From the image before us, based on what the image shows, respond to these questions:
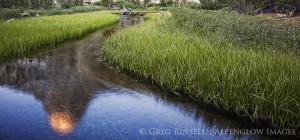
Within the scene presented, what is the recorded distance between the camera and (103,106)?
18.6 ft

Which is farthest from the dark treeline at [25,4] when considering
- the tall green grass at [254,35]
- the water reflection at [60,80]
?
the tall green grass at [254,35]

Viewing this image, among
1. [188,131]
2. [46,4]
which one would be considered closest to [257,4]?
[46,4]

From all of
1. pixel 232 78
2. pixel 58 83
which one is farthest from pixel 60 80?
pixel 232 78

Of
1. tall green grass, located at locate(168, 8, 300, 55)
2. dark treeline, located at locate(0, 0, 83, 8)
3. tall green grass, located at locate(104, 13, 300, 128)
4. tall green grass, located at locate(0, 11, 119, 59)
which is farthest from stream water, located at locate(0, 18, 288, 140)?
dark treeline, located at locate(0, 0, 83, 8)

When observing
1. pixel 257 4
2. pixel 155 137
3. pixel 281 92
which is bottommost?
pixel 155 137

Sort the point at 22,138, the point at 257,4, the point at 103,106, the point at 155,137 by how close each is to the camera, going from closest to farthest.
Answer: the point at 22,138 → the point at 155,137 → the point at 103,106 → the point at 257,4

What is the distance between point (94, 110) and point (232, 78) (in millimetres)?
2654

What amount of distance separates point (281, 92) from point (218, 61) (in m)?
1.74

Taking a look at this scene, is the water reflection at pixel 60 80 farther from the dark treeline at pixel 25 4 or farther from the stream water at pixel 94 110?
the dark treeline at pixel 25 4

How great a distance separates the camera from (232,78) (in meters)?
5.38

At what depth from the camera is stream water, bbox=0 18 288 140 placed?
181 inches

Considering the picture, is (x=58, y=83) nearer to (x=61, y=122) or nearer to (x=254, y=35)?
(x=61, y=122)

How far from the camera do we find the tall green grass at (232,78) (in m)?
4.67

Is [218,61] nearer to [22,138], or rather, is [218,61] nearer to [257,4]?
[22,138]
